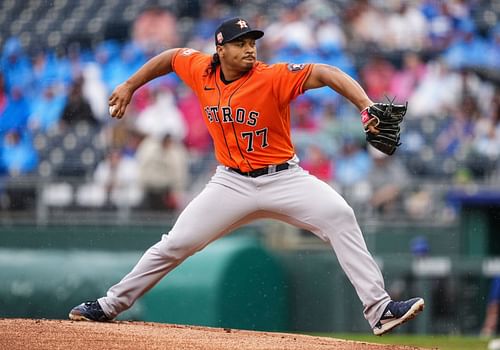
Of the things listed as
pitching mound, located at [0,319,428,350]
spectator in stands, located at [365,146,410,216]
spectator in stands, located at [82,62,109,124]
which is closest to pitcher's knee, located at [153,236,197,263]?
pitching mound, located at [0,319,428,350]

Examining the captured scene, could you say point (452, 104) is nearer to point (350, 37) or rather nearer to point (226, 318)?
point (350, 37)

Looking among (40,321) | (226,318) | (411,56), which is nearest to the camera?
(40,321)

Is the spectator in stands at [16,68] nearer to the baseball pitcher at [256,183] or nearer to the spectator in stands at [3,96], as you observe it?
the spectator in stands at [3,96]

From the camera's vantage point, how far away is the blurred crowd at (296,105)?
10578 mm

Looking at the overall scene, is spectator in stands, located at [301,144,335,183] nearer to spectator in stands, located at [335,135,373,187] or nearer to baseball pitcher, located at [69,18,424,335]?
spectator in stands, located at [335,135,373,187]

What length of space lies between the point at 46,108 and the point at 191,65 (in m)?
4.97

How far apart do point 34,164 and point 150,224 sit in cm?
167

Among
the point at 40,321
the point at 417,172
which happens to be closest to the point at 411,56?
the point at 417,172

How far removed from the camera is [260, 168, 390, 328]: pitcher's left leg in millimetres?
5754

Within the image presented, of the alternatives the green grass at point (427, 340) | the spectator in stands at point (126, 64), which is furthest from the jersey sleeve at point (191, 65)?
the spectator in stands at point (126, 64)

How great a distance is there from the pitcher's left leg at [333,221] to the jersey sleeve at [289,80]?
18.9 inches

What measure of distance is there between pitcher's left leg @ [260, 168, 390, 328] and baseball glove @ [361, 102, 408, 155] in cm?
50

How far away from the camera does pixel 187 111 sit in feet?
38.4

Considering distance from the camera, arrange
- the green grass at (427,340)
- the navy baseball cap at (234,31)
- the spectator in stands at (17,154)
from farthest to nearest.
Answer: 1. the spectator in stands at (17,154)
2. the green grass at (427,340)
3. the navy baseball cap at (234,31)
